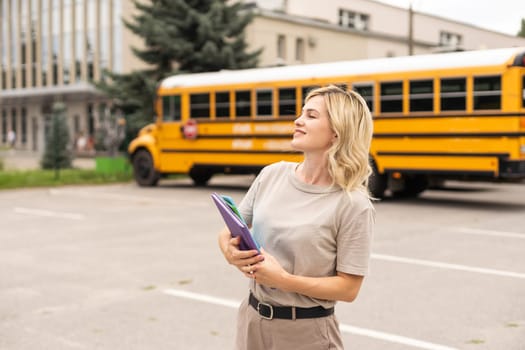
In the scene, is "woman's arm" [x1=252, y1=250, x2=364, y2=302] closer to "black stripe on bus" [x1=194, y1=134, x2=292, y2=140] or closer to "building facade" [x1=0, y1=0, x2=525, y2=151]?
"black stripe on bus" [x1=194, y1=134, x2=292, y2=140]

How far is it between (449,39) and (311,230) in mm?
51025

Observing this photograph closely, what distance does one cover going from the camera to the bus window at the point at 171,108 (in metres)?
18.5

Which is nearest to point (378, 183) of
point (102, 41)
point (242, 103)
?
point (242, 103)

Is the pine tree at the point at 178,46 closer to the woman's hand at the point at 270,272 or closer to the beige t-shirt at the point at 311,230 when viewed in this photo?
the beige t-shirt at the point at 311,230

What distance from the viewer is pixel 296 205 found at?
7.99 feet

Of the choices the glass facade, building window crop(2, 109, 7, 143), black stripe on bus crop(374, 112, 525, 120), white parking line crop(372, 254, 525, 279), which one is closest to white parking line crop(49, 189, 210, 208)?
black stripe on bus crop(374, 112, 525, 120)

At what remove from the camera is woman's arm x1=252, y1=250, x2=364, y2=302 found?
2.28 meters

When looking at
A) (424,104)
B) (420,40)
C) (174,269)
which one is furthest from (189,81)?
(420,40)

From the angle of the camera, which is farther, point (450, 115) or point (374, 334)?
point (450, 115)

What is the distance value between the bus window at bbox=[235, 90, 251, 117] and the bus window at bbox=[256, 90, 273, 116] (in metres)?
0.29

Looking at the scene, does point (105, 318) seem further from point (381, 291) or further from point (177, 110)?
point (177, 110)

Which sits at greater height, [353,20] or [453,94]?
[353,20]

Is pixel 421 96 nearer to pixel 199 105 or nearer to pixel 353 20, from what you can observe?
pixel 199 105

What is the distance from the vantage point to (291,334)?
248 centimetres
